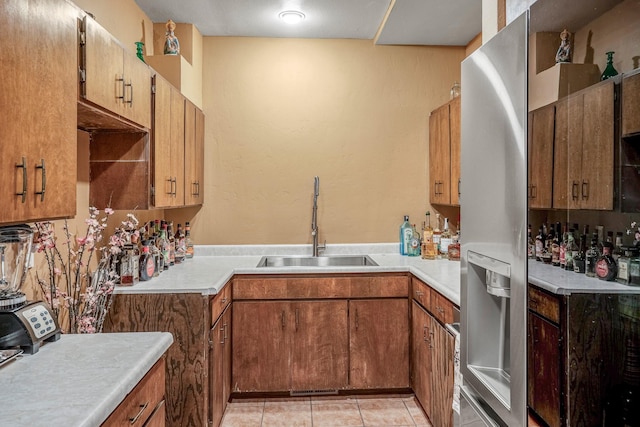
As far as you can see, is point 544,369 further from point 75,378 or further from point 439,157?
point 439,157

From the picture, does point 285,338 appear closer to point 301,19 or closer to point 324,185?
point 324,185

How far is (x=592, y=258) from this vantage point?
710 millimetres

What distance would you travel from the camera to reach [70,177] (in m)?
1.40

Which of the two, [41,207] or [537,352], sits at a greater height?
[41,207]

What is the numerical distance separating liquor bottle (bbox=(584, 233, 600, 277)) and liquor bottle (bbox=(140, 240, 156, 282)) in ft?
7.32

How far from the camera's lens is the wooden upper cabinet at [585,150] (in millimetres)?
669

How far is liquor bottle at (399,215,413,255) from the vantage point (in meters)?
3.48

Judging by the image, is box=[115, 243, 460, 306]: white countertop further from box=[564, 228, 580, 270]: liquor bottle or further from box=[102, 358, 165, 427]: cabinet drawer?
box=[564, 228, 580, 270]: liquor bottle

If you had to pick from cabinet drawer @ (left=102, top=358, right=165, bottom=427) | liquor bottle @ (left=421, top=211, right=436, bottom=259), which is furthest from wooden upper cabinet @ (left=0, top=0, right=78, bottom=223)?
liquor bottle @ (left=421, top=211, right=436, bottom=259)

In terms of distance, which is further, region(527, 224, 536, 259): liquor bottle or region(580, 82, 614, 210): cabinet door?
region(527, 224, 536, 259): liquor bottle

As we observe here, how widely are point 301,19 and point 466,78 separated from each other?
217 cm

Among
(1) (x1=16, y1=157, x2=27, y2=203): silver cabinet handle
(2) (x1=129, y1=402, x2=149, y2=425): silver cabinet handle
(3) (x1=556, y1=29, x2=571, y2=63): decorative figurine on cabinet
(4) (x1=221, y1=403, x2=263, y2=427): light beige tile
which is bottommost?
(4) (x1=221, y1=403, x2=263, y2=427): light beige tile

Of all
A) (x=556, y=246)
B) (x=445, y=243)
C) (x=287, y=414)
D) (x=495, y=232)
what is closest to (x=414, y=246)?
(x=445, y=243)

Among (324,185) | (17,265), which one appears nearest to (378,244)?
(324,185)
